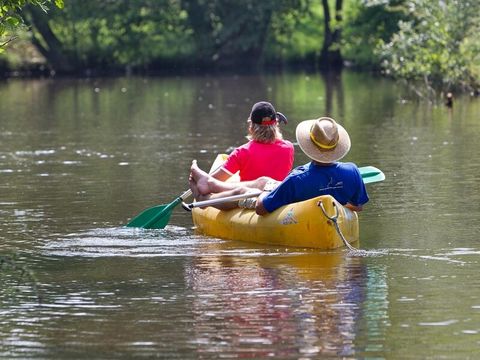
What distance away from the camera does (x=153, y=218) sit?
1404 cm

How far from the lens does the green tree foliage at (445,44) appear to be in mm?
33281

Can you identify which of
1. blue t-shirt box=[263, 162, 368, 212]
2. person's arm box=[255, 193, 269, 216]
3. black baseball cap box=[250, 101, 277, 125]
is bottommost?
person's arm box=[255, 193, 269, 216]

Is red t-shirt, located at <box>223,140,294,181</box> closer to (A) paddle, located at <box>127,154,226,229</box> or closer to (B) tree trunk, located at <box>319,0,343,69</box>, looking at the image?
(A) paddle, located at <box>127,154,226,229</box>

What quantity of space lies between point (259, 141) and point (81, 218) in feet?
7.93

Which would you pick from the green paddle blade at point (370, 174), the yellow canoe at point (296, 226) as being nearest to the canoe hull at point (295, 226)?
the yellow canoe at point (296, 226)

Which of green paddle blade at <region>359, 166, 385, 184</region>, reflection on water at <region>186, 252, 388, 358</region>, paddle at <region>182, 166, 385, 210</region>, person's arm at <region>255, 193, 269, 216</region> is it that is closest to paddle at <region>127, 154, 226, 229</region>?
paddle at <region>182, 166, 385, 210</region>

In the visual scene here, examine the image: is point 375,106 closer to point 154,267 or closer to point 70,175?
point 70,175

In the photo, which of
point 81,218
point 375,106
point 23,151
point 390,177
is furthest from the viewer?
point 375,106

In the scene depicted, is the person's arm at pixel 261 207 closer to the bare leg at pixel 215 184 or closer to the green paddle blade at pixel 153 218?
the bare leg at pixel 215 184

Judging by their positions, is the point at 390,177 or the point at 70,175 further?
the point at 70,175

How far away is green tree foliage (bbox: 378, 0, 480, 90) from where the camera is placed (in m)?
33.3

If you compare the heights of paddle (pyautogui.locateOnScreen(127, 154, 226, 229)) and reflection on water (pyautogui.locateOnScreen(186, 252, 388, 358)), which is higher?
paddle (pyautogui.locateOnScreen(127, 154, 226, 229))

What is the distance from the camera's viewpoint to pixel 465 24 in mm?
34062

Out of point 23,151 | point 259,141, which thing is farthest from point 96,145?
point 259,141
